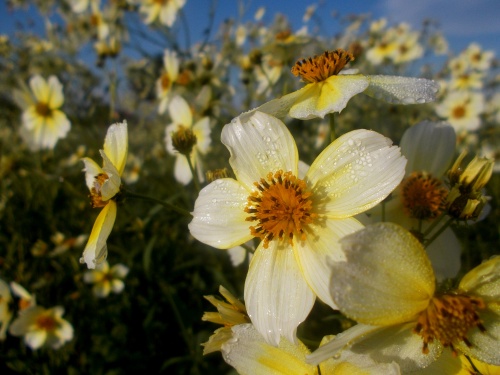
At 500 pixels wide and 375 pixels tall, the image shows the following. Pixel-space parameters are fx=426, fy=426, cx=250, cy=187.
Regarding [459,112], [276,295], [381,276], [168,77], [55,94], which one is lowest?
[459,112]

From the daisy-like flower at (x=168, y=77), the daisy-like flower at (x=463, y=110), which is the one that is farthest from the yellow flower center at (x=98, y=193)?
the daisy-like flower at (x=463, y=110)

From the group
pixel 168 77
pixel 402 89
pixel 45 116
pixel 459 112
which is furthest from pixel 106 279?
pixel 459 112

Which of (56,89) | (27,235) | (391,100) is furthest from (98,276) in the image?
(391,100)

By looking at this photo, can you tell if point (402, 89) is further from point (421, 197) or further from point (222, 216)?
point (222, 216)

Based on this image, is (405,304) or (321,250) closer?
(405,304)

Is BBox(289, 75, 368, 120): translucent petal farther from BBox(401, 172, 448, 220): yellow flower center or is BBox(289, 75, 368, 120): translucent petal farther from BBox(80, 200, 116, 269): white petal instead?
BBox(80, 200, 116, 269): white petal

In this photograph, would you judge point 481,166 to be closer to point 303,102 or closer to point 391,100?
point 391,100

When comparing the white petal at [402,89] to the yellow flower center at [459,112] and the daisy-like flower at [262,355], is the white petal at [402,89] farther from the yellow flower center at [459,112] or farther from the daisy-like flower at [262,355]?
the yellow flower center at [459,112]
